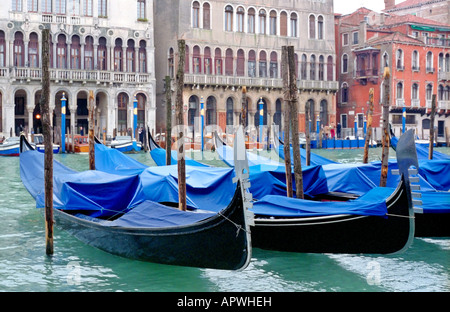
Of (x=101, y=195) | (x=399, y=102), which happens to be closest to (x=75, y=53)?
(x=399, y=102)

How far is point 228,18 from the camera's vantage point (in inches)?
1046

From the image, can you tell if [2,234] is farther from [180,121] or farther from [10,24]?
[10,24]

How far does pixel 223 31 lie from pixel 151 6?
307cm

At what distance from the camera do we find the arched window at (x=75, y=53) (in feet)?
78.8

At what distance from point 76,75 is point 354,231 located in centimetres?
1938

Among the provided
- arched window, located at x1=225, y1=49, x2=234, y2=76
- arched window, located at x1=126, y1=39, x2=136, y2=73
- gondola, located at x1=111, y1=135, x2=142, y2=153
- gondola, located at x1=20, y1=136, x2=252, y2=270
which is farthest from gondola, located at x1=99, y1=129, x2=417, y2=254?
arched window, located at x1=225, y1=49, x2=234, y2=76

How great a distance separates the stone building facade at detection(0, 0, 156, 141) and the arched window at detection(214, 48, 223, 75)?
2.69 metres

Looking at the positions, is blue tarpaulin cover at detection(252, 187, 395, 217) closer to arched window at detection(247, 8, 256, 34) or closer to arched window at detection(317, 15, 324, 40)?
arched window at detection(247, 8, 256, 34)

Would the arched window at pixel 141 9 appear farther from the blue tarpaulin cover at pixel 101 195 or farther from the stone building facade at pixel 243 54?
the blue tarpaulin cover at pixel 101 195

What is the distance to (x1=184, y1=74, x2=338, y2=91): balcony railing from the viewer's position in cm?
2555

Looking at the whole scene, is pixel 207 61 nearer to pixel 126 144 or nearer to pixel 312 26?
pixel 312 26

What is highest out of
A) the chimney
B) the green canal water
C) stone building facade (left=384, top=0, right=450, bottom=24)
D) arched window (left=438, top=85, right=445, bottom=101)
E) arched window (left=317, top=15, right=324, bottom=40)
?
the chimney

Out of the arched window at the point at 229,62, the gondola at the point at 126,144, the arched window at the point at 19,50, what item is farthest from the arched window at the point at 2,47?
the arched window at the point at 229,62

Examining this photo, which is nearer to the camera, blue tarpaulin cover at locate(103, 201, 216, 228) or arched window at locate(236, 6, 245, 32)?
blue tarpaulin cover at locate(103, 201, 216, 228)
